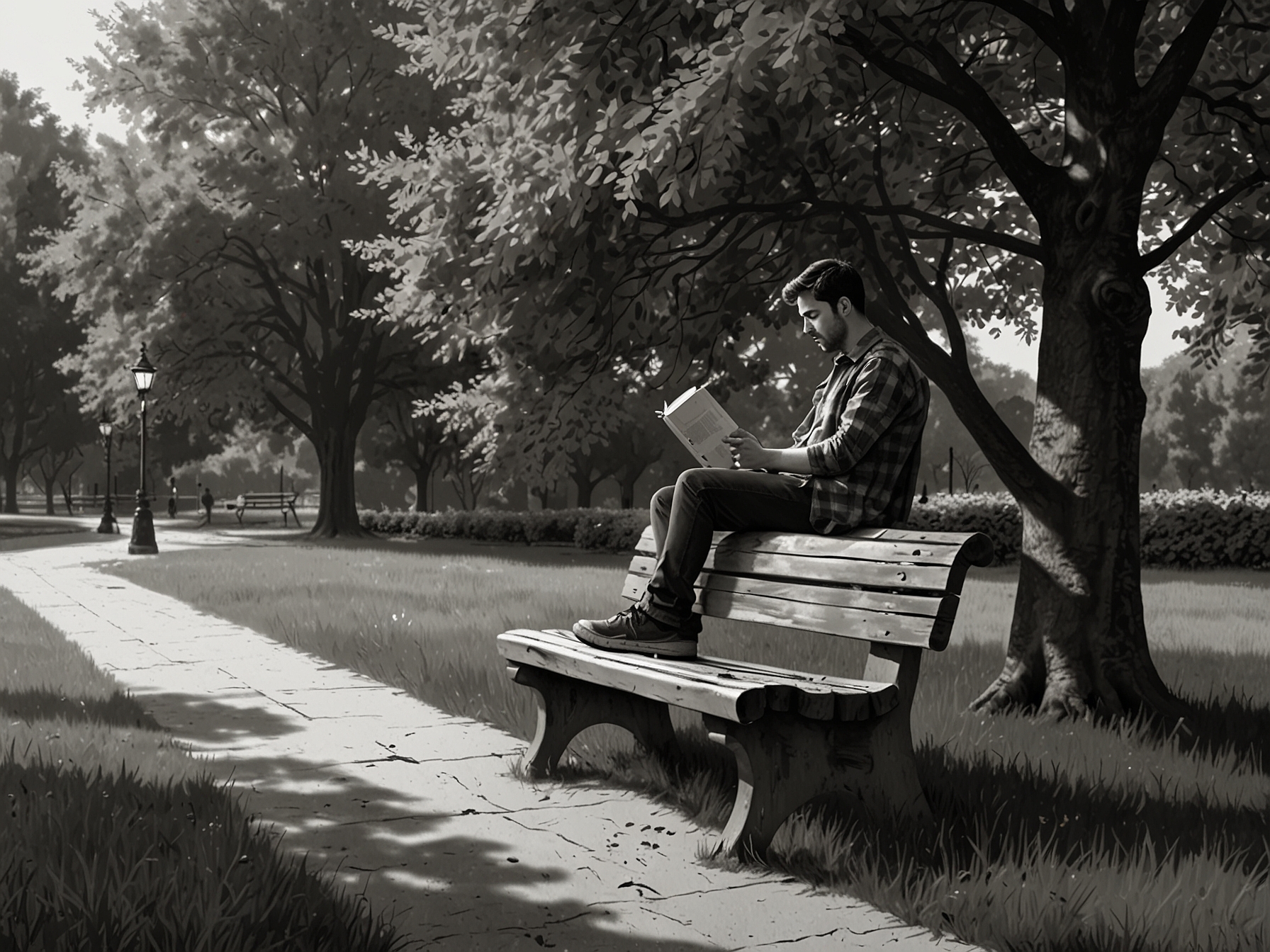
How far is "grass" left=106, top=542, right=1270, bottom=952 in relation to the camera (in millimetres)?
3305

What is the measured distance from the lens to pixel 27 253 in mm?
45094

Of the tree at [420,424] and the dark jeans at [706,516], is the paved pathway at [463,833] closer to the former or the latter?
the dark jeans at [706,516]

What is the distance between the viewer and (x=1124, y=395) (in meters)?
6.70

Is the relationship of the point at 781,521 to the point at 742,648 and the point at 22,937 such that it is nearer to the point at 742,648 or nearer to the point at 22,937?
the point at 22,937

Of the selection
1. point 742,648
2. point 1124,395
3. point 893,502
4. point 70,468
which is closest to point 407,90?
point 742,648

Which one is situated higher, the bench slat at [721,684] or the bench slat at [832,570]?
the bench slat at [832,570]

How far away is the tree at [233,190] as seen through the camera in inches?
1025

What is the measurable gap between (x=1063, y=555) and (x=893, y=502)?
2628 mm

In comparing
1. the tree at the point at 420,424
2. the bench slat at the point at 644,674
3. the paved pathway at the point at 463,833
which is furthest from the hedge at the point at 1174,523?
the bench slat at the point at 644,674

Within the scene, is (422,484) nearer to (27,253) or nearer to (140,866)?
(27,253)

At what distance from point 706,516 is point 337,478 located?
2662 centimetres

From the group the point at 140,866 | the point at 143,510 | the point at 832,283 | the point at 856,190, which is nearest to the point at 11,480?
the point at 143,510

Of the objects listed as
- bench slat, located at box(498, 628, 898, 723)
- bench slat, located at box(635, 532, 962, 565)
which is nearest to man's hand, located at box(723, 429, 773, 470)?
bench slat, located at box(635, 532, 962, 565)

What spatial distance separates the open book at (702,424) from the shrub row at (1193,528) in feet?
50.0
